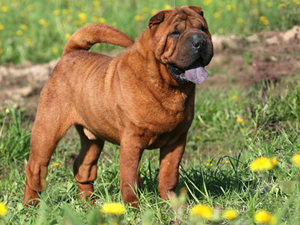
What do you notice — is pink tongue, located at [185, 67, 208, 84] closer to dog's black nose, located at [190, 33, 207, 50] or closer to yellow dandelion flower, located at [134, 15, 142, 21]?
dog's black nose, located at [190, 33, 207, 50]

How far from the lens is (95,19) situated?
895 cm

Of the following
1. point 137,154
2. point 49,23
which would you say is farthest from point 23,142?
point 49,23

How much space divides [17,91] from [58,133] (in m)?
3.03

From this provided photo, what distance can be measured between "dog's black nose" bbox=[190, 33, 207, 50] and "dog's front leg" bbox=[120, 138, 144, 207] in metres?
0.83

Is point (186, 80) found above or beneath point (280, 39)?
above

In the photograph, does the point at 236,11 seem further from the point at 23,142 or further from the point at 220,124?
the point at 23,142

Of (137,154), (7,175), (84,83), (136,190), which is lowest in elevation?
(7,175)

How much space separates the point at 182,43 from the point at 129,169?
0.99 m

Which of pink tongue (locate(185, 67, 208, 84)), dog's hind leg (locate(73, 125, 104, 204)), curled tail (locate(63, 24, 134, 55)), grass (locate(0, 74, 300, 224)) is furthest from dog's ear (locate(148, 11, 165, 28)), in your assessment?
dog's hind leg (locate(73, 125, 104, 204))

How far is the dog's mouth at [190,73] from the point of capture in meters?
3.12

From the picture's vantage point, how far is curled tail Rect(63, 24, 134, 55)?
4.02m

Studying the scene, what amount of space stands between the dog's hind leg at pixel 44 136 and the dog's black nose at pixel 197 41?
138 cm

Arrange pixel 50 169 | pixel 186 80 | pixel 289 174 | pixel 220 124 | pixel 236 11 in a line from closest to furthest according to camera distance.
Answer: pixel 186 80
pixel 289 174
pixel 50 169
pixel 220 124
pixel 236 11

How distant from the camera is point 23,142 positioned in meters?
4.98
